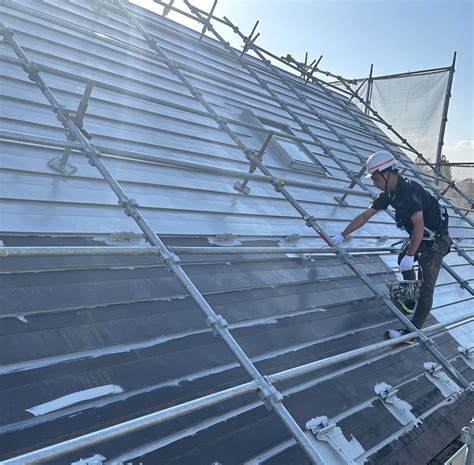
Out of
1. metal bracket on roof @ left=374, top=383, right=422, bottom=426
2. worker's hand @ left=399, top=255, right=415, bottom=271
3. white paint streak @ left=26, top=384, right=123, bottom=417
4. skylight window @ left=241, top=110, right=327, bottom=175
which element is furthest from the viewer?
skylight window @ left=241, top=110, right=327, bottom=175

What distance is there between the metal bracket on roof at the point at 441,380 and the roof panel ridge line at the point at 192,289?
6.71 feet

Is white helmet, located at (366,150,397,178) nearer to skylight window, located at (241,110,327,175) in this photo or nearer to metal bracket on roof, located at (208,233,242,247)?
metal bracket on roof, located at (208,233,242,247)

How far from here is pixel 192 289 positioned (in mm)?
2498

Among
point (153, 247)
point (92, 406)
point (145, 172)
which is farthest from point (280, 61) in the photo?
point (92, 406)

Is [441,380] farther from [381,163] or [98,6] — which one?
[98,6]

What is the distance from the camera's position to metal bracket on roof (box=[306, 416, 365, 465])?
2.67 metres

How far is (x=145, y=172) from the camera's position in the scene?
4148 mm

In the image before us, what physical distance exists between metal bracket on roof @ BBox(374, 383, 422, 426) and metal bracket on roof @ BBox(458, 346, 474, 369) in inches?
61.1

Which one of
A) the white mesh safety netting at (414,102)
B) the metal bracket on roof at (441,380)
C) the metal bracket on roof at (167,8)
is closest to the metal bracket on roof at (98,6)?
the metal bracket on roof at (167,8)

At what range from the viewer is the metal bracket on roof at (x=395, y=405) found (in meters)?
3.31


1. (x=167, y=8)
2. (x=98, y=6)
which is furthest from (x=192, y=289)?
(x=167, y=8)

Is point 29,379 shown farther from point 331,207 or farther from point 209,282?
point 331,207

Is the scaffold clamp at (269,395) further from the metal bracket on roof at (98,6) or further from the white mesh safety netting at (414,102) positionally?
the white mesh safety netting at (414,102)

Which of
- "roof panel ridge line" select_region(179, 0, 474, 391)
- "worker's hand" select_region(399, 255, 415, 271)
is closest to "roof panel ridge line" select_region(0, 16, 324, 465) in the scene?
"roof panel ridge line" select_region(179, 0, 474, 391)
